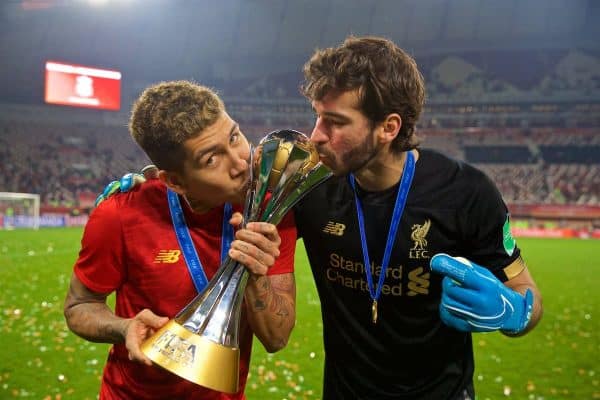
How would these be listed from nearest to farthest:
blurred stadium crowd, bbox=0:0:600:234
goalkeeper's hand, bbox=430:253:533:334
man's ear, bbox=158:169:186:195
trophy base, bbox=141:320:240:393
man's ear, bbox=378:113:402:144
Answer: trophy base, bbox=141:320:240:393 → goalkeeper's hand, bbox=430:253:533:334 → man's ear, bbox=158:169:186:195 → man's ear, bbox=378:113:402:144 → blurred stadium crowd, bbox=0:0:600:234

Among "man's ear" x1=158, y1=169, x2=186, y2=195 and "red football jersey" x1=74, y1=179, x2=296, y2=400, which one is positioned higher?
"man's ear" x1=158, y1=169, x2=186, y2=195

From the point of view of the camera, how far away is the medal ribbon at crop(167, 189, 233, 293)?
212 centimetres

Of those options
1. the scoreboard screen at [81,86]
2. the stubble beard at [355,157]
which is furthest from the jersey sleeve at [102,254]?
the scoreboard screen at [81,86]

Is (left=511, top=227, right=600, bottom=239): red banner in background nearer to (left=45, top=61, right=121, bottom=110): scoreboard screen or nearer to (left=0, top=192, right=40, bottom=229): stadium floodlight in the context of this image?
(left=0, top=192, right=40, bottom=229): stadium floodlight

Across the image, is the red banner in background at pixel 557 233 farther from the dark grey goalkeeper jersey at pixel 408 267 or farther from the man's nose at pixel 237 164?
the man's nose at pixel 237 164

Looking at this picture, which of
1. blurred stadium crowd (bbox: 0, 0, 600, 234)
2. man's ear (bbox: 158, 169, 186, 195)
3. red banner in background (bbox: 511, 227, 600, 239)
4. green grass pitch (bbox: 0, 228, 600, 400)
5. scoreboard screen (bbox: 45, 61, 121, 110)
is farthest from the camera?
blurred stadium crowd (bbox: 0, 0, 600, 234)

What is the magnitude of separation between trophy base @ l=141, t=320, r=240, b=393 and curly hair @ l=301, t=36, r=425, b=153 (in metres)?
1.24

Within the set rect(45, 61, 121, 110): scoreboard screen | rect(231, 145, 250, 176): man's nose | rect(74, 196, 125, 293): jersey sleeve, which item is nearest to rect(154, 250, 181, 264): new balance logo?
rect(74, 196, 125, 293): jersey sleeve

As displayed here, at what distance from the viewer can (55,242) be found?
16.9 m

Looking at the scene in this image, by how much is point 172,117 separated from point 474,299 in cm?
126

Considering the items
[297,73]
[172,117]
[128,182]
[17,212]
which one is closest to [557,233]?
[17,212]

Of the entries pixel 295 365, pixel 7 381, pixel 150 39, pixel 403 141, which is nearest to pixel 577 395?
pixel 295 365

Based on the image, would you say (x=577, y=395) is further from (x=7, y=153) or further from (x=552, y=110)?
(x=552, y=110)

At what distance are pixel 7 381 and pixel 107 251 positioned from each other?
3.75 metres
